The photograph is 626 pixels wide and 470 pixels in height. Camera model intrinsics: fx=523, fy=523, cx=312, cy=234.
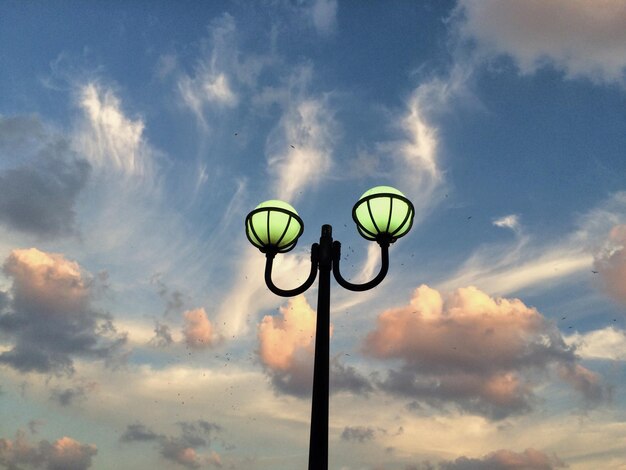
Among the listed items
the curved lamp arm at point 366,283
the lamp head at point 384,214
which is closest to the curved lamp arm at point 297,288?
the curved lamp arm at point 366,283

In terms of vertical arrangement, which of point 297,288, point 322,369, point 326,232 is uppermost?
point 326,232

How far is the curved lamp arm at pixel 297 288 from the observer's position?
5.93 m

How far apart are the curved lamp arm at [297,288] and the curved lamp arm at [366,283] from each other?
23 cm

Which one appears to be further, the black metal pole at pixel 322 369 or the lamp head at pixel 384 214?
the lamp head at pixel 384 214

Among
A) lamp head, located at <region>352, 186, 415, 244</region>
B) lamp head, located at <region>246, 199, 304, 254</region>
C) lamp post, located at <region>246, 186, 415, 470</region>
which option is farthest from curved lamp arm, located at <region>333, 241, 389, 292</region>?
lamp head, located at <region>246, 199, 304, 254</region>

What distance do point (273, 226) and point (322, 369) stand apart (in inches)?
74.8

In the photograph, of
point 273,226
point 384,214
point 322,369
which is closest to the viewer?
point 322,369

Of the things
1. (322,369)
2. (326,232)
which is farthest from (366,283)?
(322,369)

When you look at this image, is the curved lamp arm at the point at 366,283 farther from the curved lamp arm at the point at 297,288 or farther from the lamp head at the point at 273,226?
the lamp head at the point at 273,226

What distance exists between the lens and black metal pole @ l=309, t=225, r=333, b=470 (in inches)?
187

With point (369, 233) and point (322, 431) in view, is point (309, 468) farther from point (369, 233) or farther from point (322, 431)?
point (369, 233)

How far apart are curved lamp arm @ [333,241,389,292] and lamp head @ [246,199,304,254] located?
621mm

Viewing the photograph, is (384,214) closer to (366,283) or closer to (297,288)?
(366,283)

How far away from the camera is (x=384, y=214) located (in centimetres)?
607
